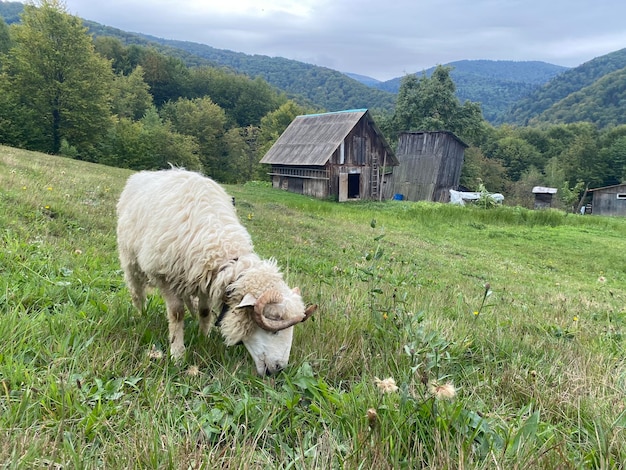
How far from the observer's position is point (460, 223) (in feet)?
69.2

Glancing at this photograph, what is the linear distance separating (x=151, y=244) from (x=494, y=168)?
69159mm

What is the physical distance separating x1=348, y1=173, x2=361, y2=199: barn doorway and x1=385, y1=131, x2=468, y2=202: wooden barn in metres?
6.64

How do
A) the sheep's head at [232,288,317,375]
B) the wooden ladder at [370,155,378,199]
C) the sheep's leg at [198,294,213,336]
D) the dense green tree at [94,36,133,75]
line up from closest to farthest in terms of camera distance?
the sheep's head at [232,288,317,375] → the sheep's leg at [198,294,213,336] → the wooden ladder at [370,155,378,199] → the dense green tree at [94,36,133,75]

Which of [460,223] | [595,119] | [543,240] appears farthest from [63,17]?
[595,119]

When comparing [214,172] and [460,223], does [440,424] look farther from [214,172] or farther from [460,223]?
[214,172]

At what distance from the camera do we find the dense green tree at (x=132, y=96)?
6131cm

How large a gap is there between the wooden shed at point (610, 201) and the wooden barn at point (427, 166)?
21273 mm

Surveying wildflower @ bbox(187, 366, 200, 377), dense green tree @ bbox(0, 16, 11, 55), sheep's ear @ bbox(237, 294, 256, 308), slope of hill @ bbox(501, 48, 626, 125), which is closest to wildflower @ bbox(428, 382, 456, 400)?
sheep's ear @ bbox(237, 294, 256, 308)

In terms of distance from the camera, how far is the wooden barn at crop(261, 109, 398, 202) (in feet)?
104

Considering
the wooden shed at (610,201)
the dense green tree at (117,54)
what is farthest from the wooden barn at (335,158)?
the dense green tree at (117,54)

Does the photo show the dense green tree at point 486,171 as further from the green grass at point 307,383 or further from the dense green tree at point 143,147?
the green grass at point 307,383

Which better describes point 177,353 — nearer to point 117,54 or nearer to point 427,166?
point 427,166

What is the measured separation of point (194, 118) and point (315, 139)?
1514 inches

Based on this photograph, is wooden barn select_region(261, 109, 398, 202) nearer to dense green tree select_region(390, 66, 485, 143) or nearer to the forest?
the forest
